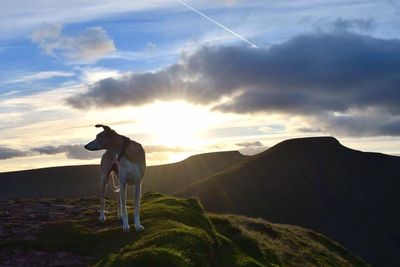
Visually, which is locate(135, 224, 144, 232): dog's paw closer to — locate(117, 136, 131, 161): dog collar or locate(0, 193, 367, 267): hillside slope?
locate(0, 193, 367, 267): hillside slope

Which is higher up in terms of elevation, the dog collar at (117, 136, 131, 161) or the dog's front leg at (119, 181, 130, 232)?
the dog collar at (117, 136, 131, 161)

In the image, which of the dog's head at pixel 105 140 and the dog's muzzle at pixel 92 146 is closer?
the dog's muzzle at pixel 92 146

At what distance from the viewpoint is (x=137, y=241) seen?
2128 cm

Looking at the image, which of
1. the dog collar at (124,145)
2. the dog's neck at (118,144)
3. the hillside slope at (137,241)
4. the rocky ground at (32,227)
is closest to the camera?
the hillside slope at (137,241)

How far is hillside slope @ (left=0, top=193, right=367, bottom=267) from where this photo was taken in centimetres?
1981

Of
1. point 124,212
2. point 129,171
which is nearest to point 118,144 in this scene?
point 129,171

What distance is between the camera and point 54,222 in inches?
1054

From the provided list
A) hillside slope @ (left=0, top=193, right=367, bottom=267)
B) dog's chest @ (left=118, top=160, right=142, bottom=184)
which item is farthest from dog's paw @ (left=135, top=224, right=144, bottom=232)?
dog's chest @ (left=118, top=160, right=142, bottom=184)

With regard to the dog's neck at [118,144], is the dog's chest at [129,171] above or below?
below

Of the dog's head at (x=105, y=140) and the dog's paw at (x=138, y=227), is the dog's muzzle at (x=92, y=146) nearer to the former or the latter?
the dog's head at (x=105, y=140)

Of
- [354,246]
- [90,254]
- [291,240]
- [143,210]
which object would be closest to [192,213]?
[143,210]

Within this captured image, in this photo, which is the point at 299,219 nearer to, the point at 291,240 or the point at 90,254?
the point at 291,240

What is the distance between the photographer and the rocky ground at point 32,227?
20.6 meters

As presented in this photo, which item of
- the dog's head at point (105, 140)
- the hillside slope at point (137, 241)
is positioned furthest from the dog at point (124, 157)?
the hillside slope at point (137, 241)
